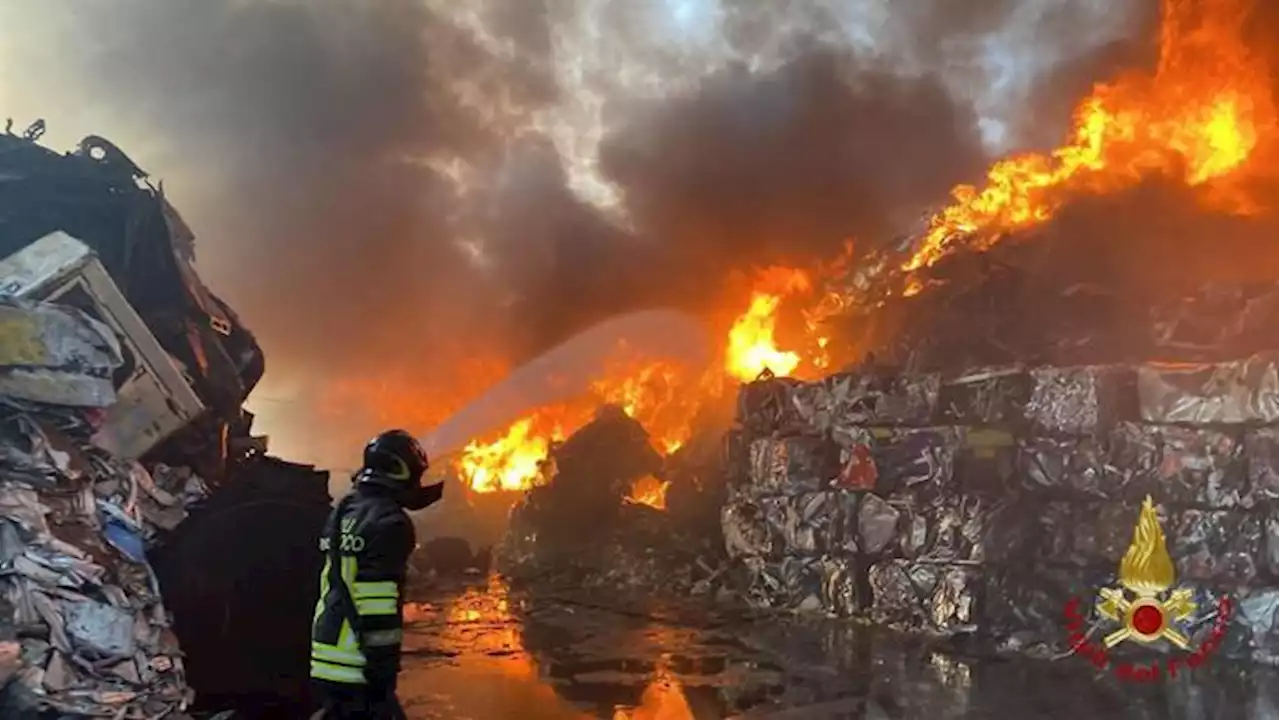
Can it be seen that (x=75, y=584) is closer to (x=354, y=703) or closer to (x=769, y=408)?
(x=354, y=703)

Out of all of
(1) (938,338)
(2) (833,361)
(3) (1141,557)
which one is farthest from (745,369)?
(3) (1141,557)

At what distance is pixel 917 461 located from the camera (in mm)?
10828

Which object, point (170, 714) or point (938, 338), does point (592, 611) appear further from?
point (170, 714)

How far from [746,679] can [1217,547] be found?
4.60 m

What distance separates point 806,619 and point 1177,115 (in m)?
Answer: 11.4

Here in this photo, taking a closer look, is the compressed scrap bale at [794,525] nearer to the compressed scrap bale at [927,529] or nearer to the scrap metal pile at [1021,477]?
the scrap metal pile at [1021,477]

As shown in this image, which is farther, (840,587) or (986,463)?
(840,587)

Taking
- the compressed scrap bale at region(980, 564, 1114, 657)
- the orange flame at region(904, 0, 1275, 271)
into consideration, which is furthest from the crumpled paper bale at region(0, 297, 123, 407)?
the orange flame at region(904, 0, 1275, 271)

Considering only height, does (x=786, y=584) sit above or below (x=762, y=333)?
below

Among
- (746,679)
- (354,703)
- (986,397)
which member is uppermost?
(986,397)

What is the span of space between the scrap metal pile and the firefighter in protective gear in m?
7.40

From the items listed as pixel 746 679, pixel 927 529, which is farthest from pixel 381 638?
pixel 927 529

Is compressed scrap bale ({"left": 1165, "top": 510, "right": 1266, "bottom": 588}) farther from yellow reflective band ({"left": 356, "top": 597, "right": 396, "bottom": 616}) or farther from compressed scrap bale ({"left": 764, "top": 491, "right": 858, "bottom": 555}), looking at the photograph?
yellow reflective band ({"left": 356, "top": 597, "right": 396, "bottom": 616})

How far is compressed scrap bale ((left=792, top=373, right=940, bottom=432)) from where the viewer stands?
1115 centimetres
